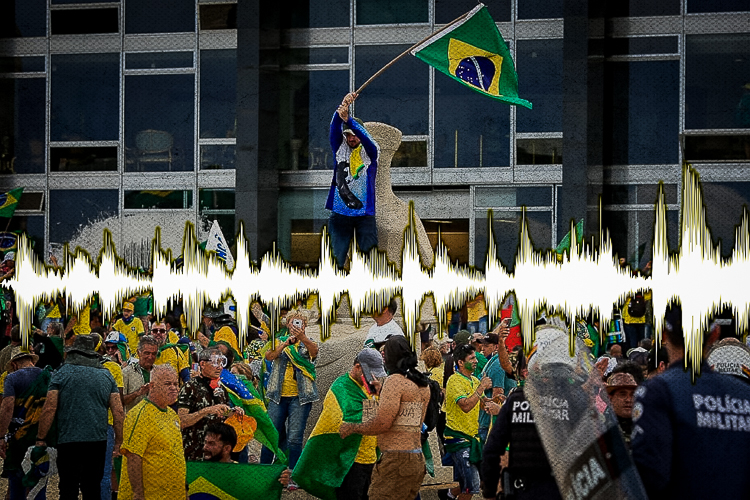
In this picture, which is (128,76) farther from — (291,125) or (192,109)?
(291,125)

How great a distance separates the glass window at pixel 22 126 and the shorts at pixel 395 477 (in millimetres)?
18794

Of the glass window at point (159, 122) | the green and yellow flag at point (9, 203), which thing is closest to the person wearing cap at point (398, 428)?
the green and yellow flag at point (9, 203)

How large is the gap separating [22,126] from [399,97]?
334 inches

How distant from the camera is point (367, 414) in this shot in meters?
7.91

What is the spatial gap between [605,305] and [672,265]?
675cm

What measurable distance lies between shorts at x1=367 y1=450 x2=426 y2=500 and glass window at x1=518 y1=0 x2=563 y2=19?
16849mm

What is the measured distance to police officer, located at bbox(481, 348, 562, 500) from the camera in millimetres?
5734

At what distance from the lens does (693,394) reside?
4.55 meters

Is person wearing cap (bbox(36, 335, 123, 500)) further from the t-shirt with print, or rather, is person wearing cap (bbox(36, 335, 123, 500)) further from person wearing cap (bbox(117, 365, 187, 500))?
person wearing cap (bbox(117, 365, 187, 500))

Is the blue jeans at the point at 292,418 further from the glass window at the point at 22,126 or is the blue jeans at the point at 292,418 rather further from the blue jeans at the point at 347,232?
the glass window at the point at 22,126

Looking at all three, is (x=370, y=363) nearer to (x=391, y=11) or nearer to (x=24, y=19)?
(x=391, y=11)

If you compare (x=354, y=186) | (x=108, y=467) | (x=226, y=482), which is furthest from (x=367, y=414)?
(x=354, y=186)

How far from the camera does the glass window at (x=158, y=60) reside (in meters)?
24.4

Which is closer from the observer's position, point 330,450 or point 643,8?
point 330,450
